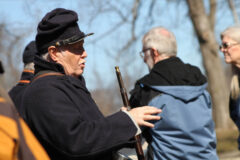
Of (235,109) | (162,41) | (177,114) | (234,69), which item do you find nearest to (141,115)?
(177,114)

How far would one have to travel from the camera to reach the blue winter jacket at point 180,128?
105 inches

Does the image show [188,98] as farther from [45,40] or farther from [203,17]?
[203,17]

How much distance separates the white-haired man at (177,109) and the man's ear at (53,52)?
777 mm

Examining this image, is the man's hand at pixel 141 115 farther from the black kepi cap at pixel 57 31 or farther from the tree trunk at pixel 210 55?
the tree trunk at pixel 210 55

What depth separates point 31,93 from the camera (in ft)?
6.79

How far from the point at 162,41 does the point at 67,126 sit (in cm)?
132

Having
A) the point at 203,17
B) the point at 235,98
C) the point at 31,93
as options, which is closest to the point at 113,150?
the point at 31,93

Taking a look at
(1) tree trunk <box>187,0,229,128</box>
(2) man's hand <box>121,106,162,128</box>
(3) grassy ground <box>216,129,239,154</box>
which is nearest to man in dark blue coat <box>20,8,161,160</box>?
(2) man's hand <box>121,106,162,128</box>

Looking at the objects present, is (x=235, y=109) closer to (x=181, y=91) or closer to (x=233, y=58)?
(x=233, y=58)

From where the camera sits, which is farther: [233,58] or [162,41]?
[233,58]

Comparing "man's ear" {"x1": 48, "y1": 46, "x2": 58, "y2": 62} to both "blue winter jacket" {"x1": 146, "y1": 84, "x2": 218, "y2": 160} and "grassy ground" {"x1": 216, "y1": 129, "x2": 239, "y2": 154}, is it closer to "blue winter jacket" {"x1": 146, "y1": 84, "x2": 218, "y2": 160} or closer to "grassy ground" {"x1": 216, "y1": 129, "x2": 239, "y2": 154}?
"blue winter jacket" {"x1": 146, "y1": 84, "x2": 218, "y2": 160}

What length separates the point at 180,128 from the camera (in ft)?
Result: 8.71

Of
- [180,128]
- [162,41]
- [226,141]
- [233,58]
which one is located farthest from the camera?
[226,141]

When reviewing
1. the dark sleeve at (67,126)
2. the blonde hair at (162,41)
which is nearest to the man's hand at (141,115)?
the dark sleeve at (67,126)
